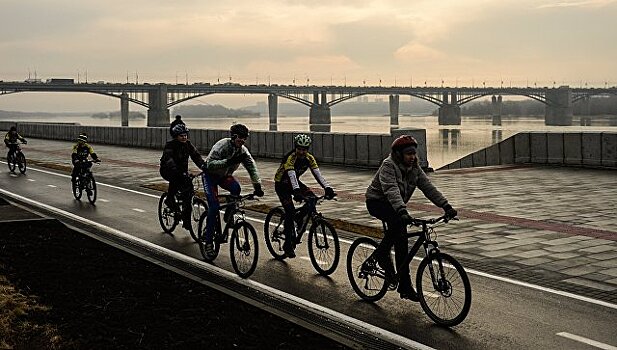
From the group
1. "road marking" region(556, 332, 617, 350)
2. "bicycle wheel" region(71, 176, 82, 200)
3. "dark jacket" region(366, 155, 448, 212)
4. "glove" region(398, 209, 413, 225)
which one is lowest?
"road marking" region(556, 332, 617, 350)

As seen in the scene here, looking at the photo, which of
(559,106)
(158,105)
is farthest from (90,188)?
(559,106)

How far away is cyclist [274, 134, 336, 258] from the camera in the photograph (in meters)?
8.32

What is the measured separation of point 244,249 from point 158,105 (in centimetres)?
9877

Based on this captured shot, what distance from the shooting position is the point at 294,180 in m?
8.34

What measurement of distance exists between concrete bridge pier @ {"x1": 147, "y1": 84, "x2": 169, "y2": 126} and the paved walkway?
79921 mm

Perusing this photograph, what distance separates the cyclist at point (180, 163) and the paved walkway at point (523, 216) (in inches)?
116

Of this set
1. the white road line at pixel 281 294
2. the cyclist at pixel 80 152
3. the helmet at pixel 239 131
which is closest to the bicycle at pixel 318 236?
the white road line at pixel 281 294

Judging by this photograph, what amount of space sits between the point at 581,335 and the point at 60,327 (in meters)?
4.48

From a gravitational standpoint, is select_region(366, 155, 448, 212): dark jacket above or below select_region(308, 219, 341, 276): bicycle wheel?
above

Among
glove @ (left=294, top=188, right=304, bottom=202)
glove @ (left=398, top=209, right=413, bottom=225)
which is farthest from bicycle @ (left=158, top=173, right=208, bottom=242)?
glove @ (left=398, top=209, right=413, bottom=225)

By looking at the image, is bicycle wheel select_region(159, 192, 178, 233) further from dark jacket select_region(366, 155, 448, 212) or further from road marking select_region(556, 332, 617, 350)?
road marking select_region(556, 332, 617, 350)

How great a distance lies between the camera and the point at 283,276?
8.48 meters

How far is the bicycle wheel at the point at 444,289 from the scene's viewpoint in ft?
20.5

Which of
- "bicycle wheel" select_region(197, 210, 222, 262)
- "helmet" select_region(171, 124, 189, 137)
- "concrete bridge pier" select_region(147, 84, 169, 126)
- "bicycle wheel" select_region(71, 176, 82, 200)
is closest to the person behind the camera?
"bicycle wheel" select_region(197, 210, 222, 262)
